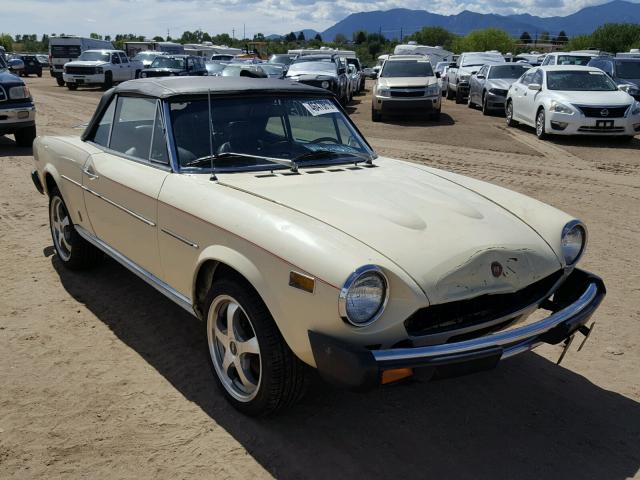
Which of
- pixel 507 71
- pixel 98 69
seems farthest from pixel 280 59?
pixel 507 71

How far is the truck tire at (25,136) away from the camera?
472 inches

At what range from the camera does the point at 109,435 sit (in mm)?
3105

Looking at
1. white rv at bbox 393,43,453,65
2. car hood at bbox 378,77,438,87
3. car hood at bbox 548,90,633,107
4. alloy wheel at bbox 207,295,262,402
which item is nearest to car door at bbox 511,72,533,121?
car hood at bbox 548,90,633,107

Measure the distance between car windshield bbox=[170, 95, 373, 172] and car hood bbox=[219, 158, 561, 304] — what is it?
8.1 inches

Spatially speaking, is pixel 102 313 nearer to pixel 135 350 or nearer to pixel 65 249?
pixel 135 350

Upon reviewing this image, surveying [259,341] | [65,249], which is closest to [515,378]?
[259,341]

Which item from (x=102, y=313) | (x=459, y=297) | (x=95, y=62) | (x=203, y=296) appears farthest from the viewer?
(x=95, y=62)

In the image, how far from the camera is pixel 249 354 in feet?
10.7

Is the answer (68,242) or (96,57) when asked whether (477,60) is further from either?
(68,242)

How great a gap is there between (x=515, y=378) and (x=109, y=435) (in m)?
2.29

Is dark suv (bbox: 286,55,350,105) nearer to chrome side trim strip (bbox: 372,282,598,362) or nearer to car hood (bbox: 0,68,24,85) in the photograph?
car hood (bbox: 0,68,24,85)

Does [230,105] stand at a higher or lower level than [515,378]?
higher

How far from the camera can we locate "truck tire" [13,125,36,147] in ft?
39.3

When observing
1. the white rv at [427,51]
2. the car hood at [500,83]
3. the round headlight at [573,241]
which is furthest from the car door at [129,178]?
the white rv at [427,51]
